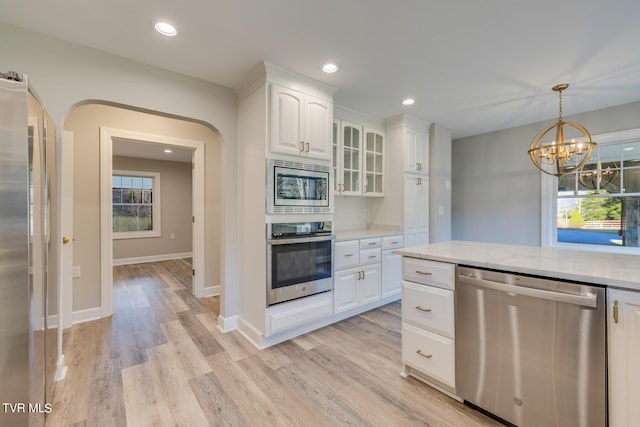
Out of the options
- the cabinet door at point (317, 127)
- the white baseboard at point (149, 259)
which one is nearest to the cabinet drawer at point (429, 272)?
the cabinet door at point (317, 127)

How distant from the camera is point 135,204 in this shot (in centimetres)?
613

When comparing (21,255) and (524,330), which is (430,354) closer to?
(524,330)

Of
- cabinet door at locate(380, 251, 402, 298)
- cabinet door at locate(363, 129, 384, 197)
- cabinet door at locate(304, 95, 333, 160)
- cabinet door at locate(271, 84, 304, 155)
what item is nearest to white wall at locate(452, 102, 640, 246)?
cabinet door at locate(363, 129, 384, 197)

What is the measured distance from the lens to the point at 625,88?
286 cm

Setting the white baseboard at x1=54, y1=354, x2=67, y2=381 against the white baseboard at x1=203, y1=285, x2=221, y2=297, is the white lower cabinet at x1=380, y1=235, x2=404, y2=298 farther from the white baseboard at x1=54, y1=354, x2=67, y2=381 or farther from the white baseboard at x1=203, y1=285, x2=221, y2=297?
the white baseboard at x1=54, y1=354, x2=67, y2=381

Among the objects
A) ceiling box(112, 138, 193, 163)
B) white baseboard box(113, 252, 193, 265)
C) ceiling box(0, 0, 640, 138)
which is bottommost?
white baseboard box(113, 252, 193, 265)

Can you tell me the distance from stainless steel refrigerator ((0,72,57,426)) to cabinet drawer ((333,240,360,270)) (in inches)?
86.2

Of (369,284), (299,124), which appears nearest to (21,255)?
(299,124)

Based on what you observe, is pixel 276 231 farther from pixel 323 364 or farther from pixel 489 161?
pixel 489 161

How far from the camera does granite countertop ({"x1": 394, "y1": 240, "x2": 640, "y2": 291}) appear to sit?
4.04 ft

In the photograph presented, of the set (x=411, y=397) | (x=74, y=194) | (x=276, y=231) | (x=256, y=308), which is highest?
(x=74, y=194)

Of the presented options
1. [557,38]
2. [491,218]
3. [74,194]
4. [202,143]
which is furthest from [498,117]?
[74,194]

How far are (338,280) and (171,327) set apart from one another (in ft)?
5.95

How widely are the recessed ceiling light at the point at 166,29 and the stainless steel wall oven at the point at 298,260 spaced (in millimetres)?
1579
